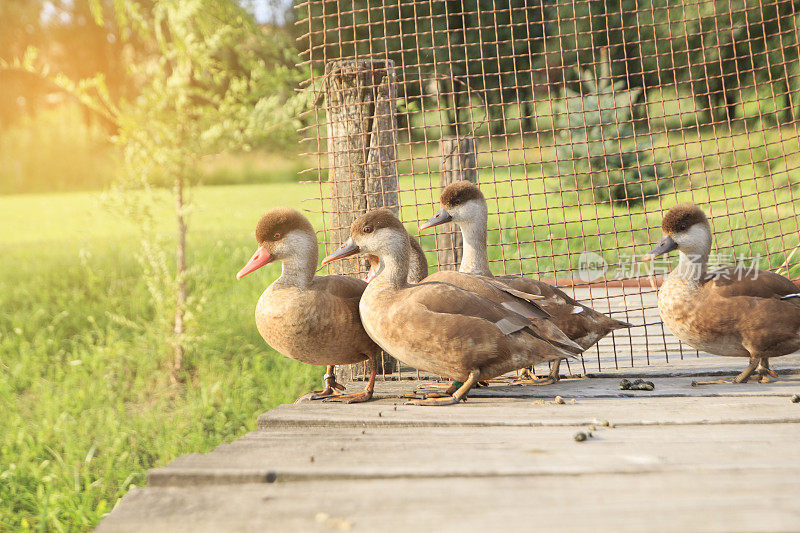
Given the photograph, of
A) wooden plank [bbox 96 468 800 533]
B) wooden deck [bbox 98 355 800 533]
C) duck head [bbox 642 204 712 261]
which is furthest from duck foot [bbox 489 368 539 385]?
wooden plank [bbox 96 468 800 533]

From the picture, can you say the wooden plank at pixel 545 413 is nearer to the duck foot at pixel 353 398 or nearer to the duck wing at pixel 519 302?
the duck foot at pixel 353 398

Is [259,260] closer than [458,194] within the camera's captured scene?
Yes

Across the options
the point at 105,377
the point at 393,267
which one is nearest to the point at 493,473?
the point at 393,267

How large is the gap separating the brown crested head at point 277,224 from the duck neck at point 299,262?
1.5 inches

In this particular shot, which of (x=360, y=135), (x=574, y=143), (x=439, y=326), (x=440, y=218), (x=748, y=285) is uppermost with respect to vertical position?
(x=360, y=135)

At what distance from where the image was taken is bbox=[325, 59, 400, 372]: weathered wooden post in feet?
13.1

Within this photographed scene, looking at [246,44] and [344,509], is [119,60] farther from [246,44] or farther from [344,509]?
[344,509]

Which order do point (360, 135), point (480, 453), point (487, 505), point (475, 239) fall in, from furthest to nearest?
1. point (360, 135)
2. point (475, 239)
3. point (480, 453)
4. point (487, 505)

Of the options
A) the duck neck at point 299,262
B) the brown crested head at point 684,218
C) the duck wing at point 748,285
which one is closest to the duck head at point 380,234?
the duck neck at point 299,262

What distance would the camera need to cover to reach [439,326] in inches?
117

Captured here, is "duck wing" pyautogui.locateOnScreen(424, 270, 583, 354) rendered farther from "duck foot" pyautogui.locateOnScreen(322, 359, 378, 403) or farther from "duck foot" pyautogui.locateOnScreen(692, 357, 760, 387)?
"duck foot" pyautogui.locateOnScreen(692, 357, 760, 387)

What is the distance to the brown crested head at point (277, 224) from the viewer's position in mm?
3281

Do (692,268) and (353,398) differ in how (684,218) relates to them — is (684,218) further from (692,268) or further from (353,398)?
(353,398)

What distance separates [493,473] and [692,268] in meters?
1.91
